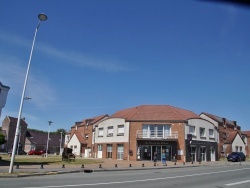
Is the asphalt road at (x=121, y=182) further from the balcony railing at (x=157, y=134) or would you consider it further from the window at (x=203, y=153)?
the window at (x=203, y=153)

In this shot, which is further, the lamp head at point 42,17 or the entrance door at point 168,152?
the entrance door at point 168,152

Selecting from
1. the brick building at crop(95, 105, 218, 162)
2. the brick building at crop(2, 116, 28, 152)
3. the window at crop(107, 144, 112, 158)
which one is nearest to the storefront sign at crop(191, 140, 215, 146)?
the brick building at crop(95, 105, 218, 162)

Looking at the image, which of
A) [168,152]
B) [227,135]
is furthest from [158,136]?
[227,135]

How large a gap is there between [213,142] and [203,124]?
4105 mm

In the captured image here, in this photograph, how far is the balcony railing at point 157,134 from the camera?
41.8 meters

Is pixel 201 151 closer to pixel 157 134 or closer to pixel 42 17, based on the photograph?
pixel 157 134

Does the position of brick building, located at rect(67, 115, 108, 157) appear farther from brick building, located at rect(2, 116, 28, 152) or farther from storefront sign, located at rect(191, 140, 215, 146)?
brick building, located at rect(2, 116, 28, 152)

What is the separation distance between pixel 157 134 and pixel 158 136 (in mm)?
364

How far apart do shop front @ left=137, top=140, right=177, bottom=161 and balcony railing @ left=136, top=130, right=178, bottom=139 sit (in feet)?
2.41

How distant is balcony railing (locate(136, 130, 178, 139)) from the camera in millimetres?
41844

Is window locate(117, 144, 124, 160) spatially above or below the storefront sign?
below

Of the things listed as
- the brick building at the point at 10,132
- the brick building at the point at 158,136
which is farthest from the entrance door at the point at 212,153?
the brick building at the point at 10,132

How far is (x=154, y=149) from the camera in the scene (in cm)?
4216

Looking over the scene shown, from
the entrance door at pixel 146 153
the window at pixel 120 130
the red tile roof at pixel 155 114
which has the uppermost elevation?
the red tile roof at pixel 155 114
